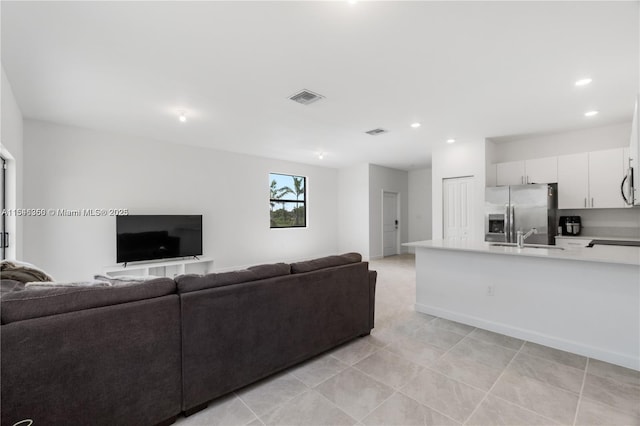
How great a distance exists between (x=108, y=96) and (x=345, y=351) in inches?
148

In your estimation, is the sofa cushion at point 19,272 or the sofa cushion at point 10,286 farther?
the sofa cushion at point 19,272

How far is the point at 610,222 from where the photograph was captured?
439 centimetres

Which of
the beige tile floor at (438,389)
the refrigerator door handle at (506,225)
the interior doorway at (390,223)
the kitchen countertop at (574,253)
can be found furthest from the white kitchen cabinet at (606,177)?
the interior doorway at (390,223)

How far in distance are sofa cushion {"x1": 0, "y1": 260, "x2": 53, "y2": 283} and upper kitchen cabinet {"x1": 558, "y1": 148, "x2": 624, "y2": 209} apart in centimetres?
633

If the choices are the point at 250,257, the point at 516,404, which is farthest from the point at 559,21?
the point at 250,257

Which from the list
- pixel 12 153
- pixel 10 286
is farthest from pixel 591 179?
pixel 12 153

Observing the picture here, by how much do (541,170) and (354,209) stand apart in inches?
164

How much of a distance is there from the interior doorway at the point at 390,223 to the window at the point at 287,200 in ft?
7.47

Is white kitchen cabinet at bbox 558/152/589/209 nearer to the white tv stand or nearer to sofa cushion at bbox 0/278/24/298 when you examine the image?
the white tv stand

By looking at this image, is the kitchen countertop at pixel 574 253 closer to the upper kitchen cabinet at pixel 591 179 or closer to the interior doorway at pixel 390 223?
the upper kitchen cabinet at pixel 591 179

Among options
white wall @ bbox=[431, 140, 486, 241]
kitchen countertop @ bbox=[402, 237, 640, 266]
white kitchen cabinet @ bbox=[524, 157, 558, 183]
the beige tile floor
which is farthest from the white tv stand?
white kitchen cabinet @ bbox=[524, 157, 558, 183]

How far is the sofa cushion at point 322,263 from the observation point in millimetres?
2377

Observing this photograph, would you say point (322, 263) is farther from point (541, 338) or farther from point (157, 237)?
point (157, 237)

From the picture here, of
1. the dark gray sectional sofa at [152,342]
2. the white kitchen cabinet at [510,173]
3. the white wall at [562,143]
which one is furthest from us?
the white kitchen cabinet at [510,173]
